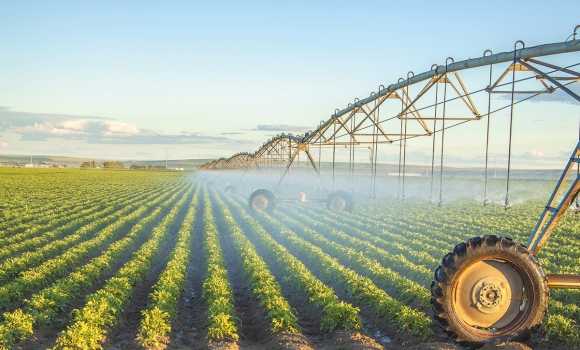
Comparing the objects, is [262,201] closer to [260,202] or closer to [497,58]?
[260,202]

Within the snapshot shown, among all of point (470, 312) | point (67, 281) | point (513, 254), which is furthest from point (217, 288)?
point (513, 254)

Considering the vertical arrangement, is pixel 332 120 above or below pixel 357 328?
above

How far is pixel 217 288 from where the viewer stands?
36.1 ft

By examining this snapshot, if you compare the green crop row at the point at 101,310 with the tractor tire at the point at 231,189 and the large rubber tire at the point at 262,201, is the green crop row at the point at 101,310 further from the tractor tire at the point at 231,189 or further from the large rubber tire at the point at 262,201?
the tractor tire at the point at 231,189

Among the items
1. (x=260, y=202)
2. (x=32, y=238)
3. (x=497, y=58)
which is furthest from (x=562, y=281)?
(x=260, y=202)

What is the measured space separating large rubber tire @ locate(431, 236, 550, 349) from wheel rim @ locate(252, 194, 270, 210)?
72.4 ft

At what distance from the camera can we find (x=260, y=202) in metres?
29.0

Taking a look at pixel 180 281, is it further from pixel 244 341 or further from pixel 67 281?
pixel 244 341

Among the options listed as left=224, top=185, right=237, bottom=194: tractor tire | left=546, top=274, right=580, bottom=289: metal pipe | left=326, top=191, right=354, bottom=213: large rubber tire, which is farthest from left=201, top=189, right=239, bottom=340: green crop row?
left=224, top=185, right=237, bottom=194: tractor tire

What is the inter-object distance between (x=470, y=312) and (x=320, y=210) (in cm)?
2563

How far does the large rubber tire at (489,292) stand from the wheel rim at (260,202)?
22.1 metres

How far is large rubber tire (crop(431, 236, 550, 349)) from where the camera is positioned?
6.84 meters

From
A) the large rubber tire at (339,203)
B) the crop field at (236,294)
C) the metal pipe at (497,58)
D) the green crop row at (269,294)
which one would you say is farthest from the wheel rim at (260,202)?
the metal pipe at (497,58)

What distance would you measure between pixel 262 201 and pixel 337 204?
429 cm
